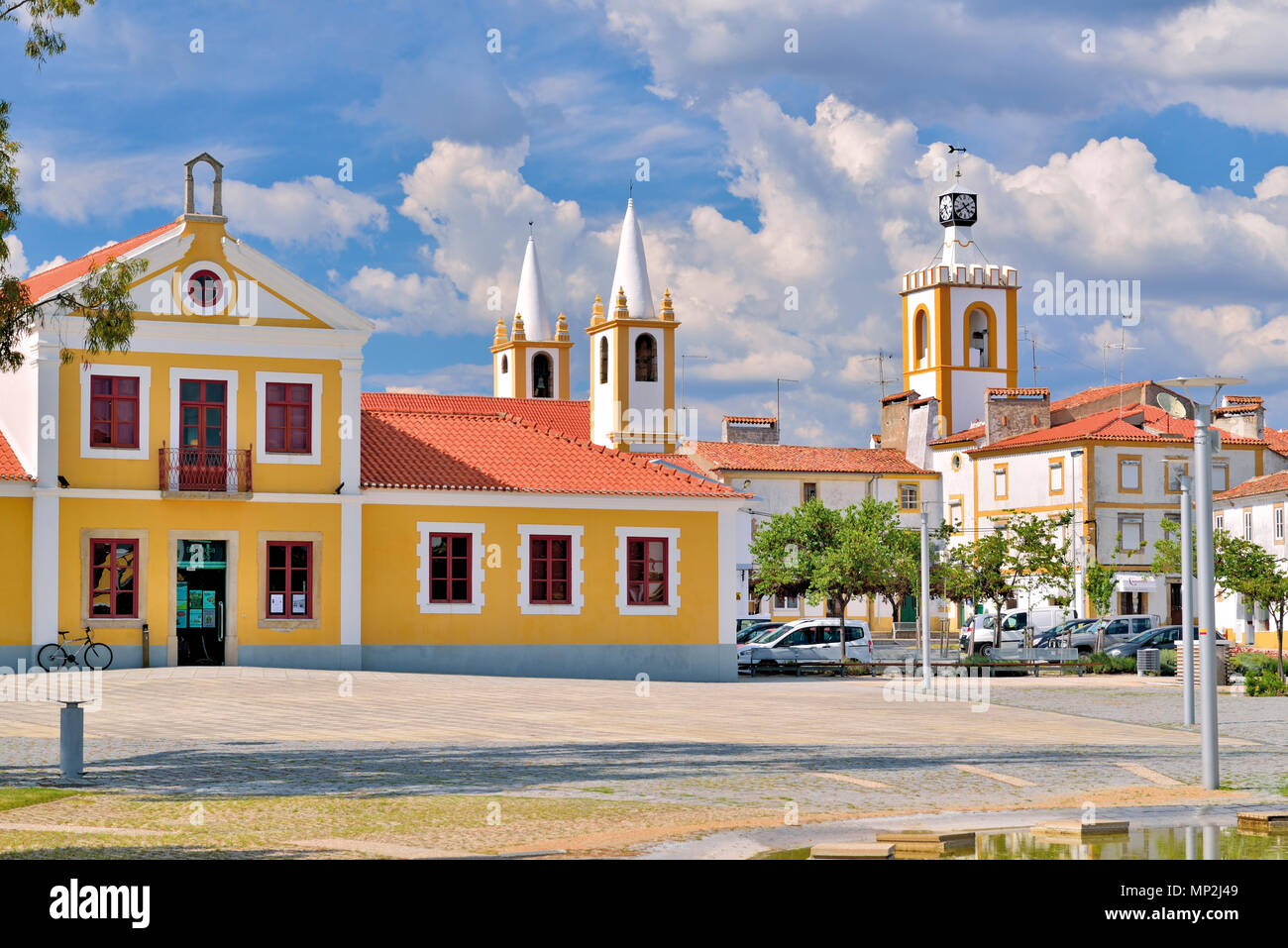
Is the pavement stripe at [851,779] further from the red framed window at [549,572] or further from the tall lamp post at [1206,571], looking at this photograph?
the red framed window at [549,572]

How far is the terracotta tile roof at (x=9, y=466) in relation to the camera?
33625mm

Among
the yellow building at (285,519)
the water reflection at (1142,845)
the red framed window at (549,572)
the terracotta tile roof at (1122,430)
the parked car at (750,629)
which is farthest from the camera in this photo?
the terracotta tile roof at (1122,430)

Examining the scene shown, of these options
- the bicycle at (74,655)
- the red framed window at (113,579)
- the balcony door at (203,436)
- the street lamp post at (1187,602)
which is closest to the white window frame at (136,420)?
the balcony door at (203,436)

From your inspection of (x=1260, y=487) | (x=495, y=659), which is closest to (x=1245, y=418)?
(x=1260, y=487)

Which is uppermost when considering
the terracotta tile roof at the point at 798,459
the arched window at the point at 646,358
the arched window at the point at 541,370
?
the arched window at the point at 541,370

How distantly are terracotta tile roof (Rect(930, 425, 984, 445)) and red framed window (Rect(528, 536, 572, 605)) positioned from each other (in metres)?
42.6

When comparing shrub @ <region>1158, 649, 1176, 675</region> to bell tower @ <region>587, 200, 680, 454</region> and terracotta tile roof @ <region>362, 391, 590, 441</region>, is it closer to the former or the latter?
bell tower @ <region>587, 200, 680, 454</region>

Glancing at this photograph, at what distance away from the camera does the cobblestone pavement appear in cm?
1530

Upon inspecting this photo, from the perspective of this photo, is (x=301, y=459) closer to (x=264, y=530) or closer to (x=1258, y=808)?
(x=264, y=530)

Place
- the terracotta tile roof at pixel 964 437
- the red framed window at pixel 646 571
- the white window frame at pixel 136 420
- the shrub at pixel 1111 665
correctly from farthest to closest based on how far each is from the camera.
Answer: the terracotta tile roof at pixel 964 437, the shrub at pixel 1111 665, the red framed window at pixel 646 571, the white window frame at pixel 136 420

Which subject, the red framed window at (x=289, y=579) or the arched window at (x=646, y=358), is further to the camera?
the arched window at (x=646, y=358)

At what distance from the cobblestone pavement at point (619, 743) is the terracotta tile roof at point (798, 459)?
43595 mm

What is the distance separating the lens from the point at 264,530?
35812 millimetres
